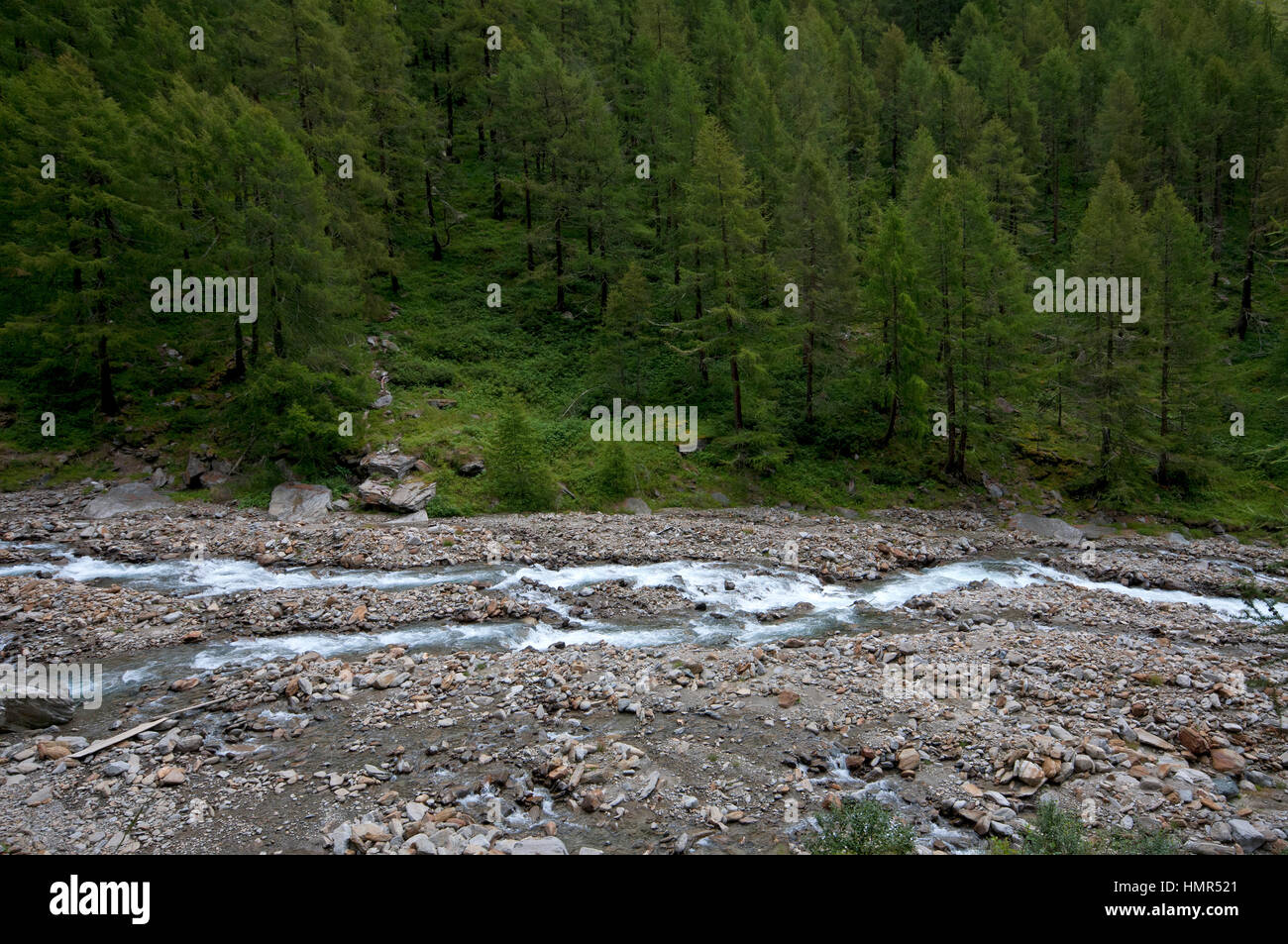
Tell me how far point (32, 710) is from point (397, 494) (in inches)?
549

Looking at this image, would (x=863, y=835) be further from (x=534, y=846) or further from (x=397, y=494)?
(x=397, y=494)

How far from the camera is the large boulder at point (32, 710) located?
36.7ft

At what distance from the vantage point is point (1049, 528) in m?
26.8

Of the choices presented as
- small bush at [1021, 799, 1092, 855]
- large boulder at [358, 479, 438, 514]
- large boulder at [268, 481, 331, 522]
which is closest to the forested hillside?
large boulder at [358, 479, 438, 514]

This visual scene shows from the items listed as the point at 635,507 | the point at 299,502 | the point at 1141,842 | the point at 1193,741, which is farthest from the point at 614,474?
the point at 1141,842

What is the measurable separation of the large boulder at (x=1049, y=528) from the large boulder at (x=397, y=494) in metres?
23.6

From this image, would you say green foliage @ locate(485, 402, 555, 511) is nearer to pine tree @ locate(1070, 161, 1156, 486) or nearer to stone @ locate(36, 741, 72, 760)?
stone @ locate(36, 741, 72, 760)

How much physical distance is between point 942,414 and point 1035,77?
166ft

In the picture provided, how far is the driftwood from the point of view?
34.1 feet

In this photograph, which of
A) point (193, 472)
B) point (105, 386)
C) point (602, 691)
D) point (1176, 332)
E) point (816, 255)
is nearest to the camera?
point (602, 691)

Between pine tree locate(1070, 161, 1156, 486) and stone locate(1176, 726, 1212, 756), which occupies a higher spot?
pine tree locate(1070, 161, 1156, 486)

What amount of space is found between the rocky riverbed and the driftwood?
0.14 metres

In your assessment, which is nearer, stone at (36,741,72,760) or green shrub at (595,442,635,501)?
stone at (36,741,72,760)

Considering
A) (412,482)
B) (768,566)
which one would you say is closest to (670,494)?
(768,566)
